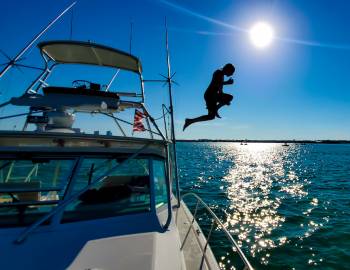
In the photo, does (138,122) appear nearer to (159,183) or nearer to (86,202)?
(159,183)

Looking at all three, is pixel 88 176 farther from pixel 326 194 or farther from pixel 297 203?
pixel 326 194

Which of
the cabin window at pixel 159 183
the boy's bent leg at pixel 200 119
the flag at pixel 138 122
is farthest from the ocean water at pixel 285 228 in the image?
the boy's bent leg at pixel 200 119

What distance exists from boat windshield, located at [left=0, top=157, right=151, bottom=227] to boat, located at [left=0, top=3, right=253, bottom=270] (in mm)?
14

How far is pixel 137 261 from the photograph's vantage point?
304 centimetres

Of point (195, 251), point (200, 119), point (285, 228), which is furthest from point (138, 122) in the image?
point (285, 228)

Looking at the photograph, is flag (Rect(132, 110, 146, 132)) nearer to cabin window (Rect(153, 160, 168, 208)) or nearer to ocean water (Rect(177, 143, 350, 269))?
cabin window (Rect(153, 160, 168, 208))

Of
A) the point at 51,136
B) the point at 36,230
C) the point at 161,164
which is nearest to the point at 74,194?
the point at 36,230

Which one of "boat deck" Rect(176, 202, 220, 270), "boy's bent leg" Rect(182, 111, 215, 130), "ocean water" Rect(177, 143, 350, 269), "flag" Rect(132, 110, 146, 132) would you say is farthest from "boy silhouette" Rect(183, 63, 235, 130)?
"ocean water" Rect(177, 143, 350, 269)

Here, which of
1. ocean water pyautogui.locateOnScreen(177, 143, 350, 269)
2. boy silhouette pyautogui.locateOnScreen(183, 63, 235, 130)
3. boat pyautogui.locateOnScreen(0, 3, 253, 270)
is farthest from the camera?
ocean water pyautogui.locateOnScreen(177, 143, 350, 269)

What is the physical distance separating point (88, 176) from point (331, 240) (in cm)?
1011

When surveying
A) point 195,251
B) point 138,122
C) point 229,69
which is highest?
point 229,69

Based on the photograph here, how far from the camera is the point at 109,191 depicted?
4.46 meters

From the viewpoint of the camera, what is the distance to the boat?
3.17 m

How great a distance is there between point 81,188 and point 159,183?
1.41 meters
